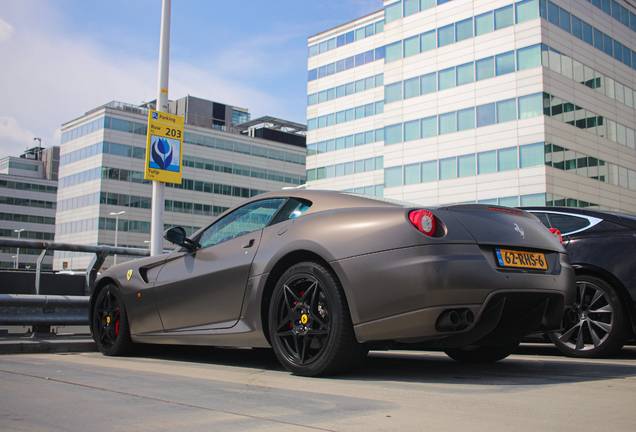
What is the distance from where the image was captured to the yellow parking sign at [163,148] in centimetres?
1118

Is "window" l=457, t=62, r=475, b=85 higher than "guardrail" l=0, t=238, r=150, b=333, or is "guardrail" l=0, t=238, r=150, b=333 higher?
"window" l=457, t=62, r=475, b=85

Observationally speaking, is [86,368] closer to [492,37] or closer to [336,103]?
[492,37]

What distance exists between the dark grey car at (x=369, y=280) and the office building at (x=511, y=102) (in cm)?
3648

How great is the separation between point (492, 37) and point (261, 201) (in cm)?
4095

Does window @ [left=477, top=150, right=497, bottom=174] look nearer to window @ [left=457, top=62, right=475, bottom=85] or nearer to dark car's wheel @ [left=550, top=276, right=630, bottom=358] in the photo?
window @ [left=457, top=62, right=475, bottom=85]

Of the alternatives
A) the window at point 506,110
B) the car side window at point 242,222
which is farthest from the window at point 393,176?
the car side window at point 242,222

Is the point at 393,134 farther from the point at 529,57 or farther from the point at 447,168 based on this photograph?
the point at 529,57

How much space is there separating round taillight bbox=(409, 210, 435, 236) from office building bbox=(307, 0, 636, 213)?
37.0m

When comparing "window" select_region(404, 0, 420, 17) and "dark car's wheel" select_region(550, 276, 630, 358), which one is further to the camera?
Result: "window" select_region(404, 0, 420, 17)

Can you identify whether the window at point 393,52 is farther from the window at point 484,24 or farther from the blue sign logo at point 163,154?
the blue sign logo at point 163,154

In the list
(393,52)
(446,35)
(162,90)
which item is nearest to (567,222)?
(162,90)

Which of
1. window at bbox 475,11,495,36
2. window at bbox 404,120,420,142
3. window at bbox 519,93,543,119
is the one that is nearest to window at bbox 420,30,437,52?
window at bbox 475,11,495,36

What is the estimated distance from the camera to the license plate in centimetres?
373

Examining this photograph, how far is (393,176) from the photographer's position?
155 feet
